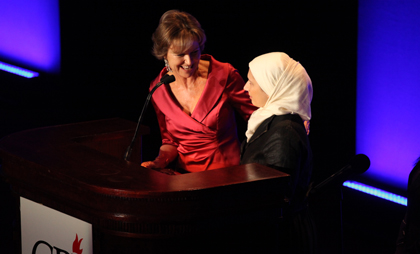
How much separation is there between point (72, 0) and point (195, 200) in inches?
114

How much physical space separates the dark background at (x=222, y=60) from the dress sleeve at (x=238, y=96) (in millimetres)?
624

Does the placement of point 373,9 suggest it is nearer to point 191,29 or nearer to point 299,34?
point 299,34

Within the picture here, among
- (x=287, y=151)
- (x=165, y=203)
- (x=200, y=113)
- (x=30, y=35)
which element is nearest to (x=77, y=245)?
(x=165, y=203)

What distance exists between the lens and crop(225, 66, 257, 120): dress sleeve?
A: 11.7 ft

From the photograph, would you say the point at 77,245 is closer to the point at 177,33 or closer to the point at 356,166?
the point at 356,166

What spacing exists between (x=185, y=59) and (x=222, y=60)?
3.09ft

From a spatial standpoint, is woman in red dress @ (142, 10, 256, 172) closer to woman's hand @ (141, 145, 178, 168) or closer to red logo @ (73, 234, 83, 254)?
woman's hand @ (141, 145, 178, 168)

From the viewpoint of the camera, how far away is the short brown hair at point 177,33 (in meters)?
3.31

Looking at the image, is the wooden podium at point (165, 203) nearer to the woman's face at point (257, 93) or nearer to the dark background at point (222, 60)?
the woman's face at point (257, 93)

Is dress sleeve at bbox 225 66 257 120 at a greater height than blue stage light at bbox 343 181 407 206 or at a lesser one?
greater

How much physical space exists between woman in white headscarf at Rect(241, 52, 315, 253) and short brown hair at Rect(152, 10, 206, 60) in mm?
694

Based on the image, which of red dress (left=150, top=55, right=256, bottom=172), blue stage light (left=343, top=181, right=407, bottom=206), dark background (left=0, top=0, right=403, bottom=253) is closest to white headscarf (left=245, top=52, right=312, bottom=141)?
red dress (left=150, top=55, right=256, bottom=172)

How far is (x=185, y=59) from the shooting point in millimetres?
3328

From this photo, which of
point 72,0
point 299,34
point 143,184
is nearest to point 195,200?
point 143,184
